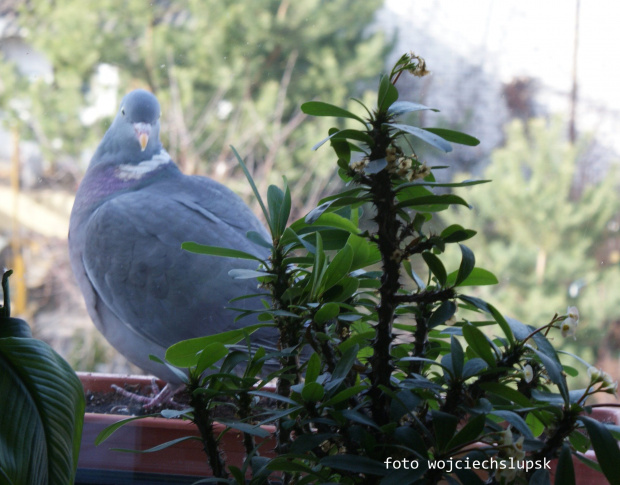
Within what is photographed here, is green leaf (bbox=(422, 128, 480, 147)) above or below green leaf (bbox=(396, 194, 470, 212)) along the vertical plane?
above

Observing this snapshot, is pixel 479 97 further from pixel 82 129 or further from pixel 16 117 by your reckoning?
pixel 16 117

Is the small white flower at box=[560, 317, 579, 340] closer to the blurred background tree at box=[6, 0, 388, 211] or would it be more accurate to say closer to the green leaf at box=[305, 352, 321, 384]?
the green leaf at box=[305, 352, 321, 384]

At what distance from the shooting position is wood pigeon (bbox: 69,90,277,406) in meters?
0.97

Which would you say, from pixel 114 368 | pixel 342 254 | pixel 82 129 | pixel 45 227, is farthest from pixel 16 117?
pixel 342 254

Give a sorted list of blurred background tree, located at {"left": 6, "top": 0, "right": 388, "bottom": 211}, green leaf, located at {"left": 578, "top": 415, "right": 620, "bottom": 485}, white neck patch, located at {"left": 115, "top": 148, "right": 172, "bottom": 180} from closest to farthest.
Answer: green leaf, located at {"left": 578, "top": 415, "right": 620, "bottom": 485}, white neck patch, located at {"left": 115, "top": 148, "right": 172, "bottom": 180}, blurred background tree, located at {"left": 6, "top": 0, "right": 388, "bottom": 211}

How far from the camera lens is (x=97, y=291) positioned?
1042mm

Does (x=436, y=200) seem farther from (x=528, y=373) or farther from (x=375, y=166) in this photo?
(x=528, y=373)

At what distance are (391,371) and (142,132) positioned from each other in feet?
2.50

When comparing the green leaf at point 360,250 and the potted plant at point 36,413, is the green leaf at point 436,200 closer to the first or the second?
the green leaf at point 360,250

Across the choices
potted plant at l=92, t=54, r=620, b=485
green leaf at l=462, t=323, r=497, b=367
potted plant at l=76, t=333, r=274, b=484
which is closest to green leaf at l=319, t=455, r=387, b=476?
potted plant at l=92, t=54, r=620, b=485

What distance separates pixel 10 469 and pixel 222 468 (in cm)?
16

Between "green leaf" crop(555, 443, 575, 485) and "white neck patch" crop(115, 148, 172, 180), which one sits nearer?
"green leaf" crop(555, 443, 575, 485)

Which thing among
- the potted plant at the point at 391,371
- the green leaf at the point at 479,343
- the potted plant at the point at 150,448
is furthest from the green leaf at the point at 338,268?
the potted plant at the point at 150,448

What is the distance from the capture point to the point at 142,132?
1069mm
